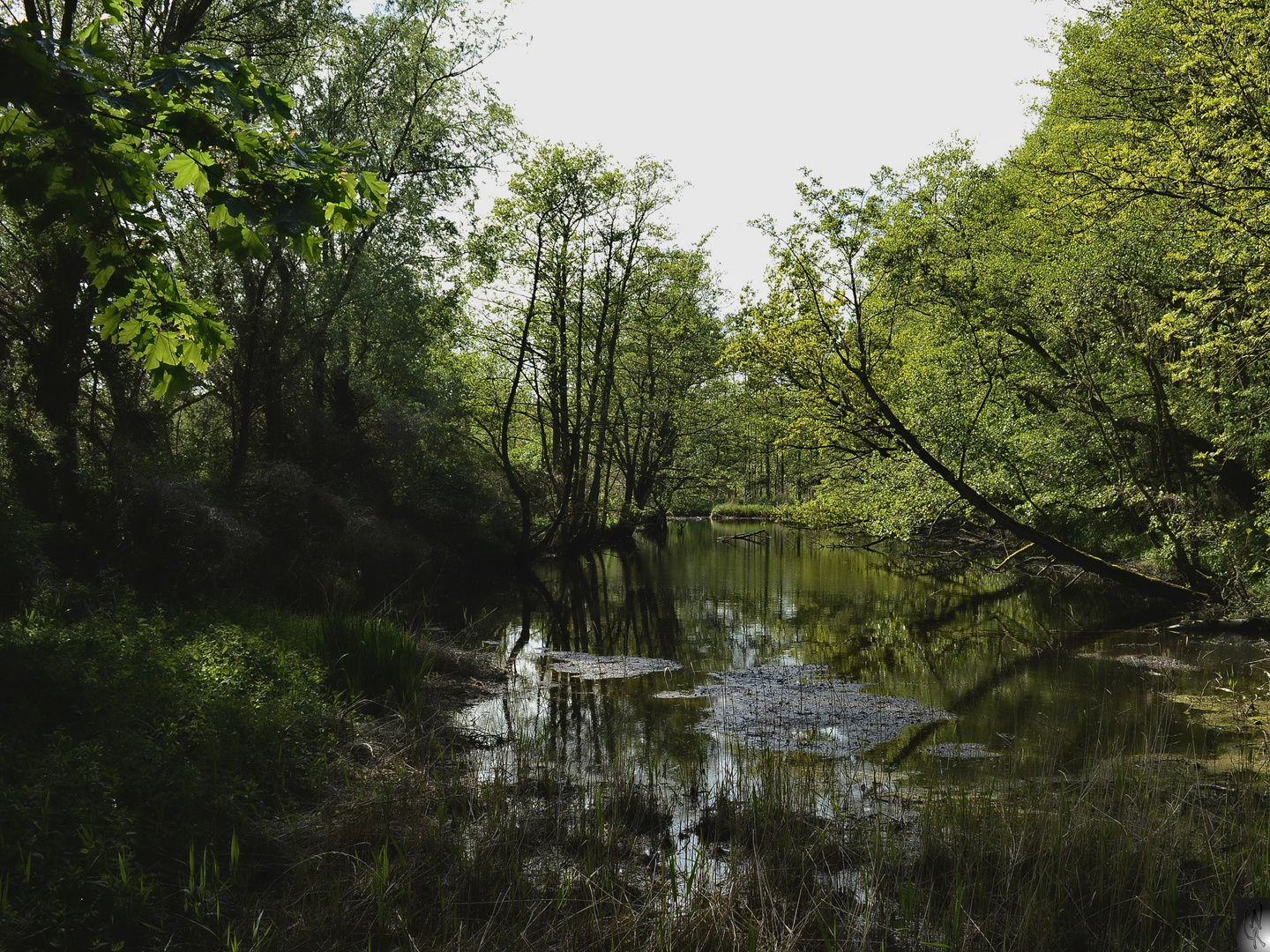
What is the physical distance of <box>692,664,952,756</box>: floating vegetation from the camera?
786 cm

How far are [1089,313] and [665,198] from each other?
1731 centimetres

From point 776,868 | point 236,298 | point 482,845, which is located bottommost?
point 776,868

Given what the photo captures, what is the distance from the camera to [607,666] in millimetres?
11461

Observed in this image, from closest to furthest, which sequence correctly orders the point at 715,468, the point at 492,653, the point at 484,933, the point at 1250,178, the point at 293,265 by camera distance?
the point at 484,933
the point at 1250,178
the point at 492,653
the point at 293,265
the point at 715,468

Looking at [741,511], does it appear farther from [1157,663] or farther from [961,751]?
[961,751]

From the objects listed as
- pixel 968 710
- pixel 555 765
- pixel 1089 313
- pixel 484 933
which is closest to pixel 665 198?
pixel 1089 313

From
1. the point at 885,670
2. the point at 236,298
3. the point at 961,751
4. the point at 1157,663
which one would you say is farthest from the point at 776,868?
the point at 236,298

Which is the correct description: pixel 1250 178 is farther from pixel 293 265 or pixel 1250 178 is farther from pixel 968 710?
pixel 293 265

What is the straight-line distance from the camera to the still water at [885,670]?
7.41m

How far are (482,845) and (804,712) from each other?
16.2ft

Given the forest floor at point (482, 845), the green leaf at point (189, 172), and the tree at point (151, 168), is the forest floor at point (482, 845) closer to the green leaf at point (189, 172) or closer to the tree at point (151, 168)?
the tree at point (151, 168)

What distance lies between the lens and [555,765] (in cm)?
676

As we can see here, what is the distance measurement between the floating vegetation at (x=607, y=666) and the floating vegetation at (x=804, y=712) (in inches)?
37.8

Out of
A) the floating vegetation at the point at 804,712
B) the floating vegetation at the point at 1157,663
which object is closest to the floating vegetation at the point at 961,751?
the floating vegetation at the point at 804,712
